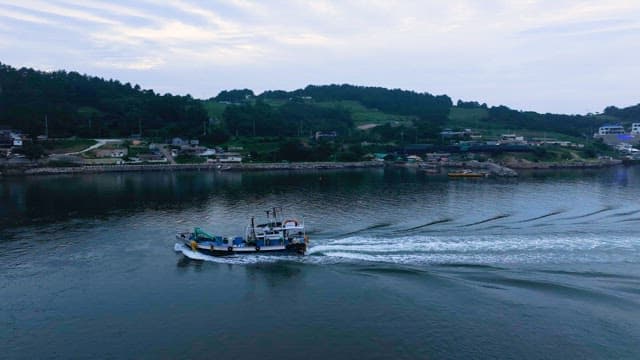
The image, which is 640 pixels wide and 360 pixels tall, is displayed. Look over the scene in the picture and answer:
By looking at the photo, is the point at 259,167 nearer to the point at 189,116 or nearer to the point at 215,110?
the point at 189,116

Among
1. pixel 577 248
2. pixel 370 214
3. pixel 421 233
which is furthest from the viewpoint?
pixel 370 214

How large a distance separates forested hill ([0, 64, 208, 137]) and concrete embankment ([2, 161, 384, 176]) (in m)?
17.7

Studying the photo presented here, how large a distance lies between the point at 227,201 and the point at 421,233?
79.3ft

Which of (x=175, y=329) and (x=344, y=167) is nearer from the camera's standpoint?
(x=175, y=329)

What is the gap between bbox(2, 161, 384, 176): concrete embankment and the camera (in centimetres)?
→ 8150

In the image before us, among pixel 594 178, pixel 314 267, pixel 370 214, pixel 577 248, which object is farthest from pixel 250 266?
pixel 594 178

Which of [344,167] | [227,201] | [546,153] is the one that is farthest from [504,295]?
[546,153]

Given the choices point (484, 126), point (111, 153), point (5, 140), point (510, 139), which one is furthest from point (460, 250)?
point (484, 126)

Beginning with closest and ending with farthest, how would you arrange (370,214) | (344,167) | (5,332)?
(5,332) → (370,214) → (344,167)

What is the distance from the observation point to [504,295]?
2647cm

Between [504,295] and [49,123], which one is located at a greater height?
[49,123]

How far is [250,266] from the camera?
3203 cm

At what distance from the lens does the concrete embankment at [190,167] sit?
8150 centimetres

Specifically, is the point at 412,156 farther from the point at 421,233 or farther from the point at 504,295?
the point at 504,295
